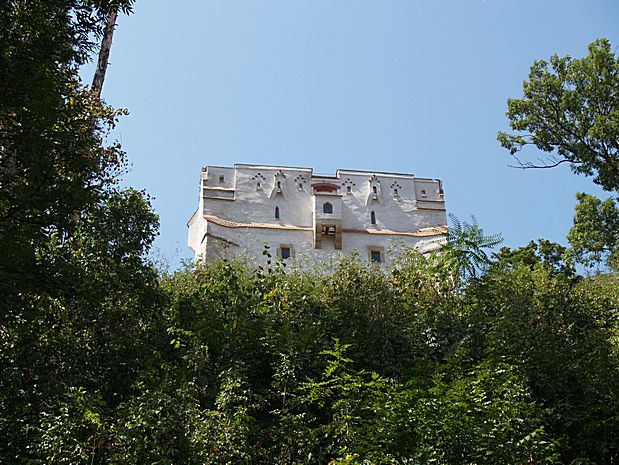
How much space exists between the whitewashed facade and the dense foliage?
2071 cm

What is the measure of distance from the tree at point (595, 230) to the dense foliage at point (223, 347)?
31.0 feet

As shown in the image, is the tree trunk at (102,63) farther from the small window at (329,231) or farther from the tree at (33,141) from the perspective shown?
the small window at (329,231)

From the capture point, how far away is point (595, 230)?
71.3 ft

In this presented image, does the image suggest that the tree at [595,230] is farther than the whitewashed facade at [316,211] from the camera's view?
No

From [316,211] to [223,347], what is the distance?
1005 inches

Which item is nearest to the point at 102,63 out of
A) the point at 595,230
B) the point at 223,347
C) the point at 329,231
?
the point at 223,347

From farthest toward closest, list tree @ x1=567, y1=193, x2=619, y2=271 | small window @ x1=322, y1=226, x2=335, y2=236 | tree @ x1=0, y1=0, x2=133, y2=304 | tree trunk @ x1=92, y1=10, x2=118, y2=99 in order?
small window @ x1=322, y1=226, x2=335, y2=236, tree @ x1=567, y1=193, x2=619, y2=271, tree trunk @ x1=92, y1=10, x2=118, y2=99, tree @ x1=0, y1=0, x2=133, y2=304

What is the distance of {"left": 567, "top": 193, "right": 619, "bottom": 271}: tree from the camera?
2146cm

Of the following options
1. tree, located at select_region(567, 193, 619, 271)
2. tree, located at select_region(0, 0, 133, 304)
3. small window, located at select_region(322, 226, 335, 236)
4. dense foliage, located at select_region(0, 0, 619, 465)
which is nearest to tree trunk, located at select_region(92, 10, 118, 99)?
dense foliage, located at select_region(0, 0, 619, 465)

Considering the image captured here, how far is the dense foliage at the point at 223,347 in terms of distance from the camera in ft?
23.1

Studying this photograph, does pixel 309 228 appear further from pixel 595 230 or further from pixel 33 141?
pixel 33 141

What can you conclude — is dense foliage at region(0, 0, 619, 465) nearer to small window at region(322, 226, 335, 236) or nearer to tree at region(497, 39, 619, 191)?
tree at region(497, 39, 619, 191)

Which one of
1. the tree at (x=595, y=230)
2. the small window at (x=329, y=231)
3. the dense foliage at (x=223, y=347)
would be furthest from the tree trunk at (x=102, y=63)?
the small window at (x=329, y=231)

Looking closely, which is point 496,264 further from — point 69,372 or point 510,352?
point 69,372
